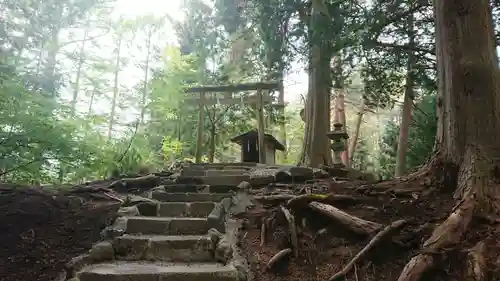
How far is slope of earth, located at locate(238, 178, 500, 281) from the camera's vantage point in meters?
3.00

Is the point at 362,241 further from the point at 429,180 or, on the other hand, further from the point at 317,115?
the point at 317,115

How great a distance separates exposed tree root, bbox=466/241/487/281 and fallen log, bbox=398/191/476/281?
0.61 ft

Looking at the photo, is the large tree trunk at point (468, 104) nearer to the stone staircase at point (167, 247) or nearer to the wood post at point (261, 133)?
the stone staircase at point (167, 247)

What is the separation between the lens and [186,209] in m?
4.93

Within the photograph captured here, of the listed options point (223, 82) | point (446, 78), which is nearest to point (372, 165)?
point (223, 82)

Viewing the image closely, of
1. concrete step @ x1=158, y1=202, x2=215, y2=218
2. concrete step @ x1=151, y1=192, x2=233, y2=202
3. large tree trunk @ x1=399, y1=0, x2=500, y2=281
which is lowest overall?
concrete step @ x1=158, y1=202, x2=215, y2=218

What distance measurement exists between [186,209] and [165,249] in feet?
3.50

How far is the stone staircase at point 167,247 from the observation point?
3305 millimetres

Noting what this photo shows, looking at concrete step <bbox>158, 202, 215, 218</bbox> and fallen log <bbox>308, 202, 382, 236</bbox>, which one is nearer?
fallen log <bbox>308, 202, 382, 236</bbox>

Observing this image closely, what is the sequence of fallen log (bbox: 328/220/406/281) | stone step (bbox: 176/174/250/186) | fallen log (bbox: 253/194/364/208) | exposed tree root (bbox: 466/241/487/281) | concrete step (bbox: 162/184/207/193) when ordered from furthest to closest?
1. stone step (bbox: 176/174/250/186)
2. concrete step (bbox: 162/184/207/193)
3. fallen log (bbox: 253/194/364/208)
4. fallen log (bbox: 328/220/406/281)
5. exposed tree root (bbox: 466/241/487/281)

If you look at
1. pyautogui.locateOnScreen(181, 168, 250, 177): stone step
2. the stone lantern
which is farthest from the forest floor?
the stone lantern

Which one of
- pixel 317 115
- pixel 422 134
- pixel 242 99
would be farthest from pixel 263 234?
pixel 242 99

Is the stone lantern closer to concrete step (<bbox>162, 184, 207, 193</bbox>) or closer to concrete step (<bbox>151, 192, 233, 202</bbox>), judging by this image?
concrete step (<bbox>162, 184, 207, 193</bbox>)

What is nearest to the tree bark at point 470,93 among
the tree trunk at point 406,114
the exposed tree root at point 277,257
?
the exposed tree root at point 277,257
